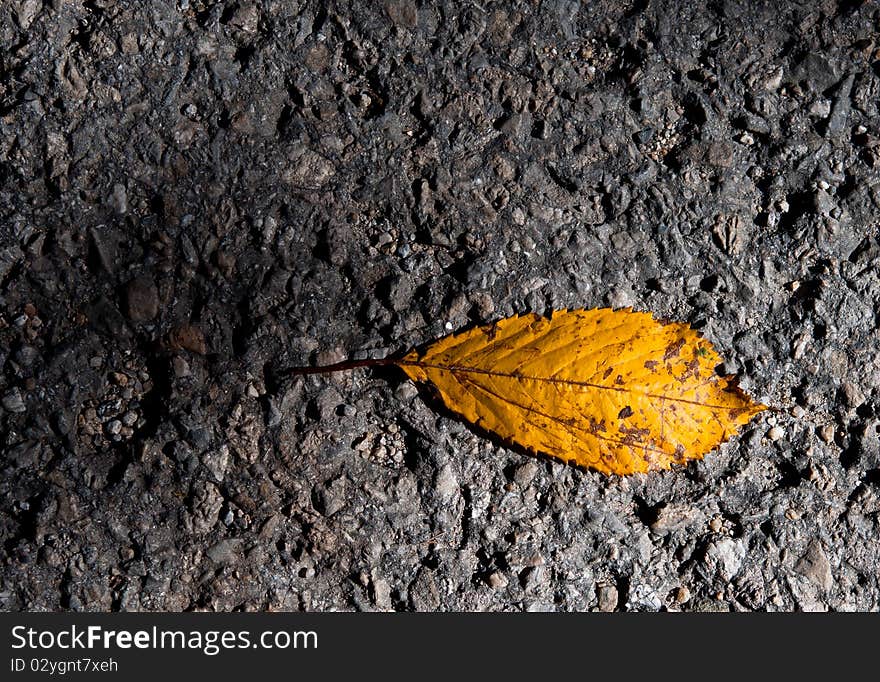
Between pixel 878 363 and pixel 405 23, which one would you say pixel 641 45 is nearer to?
pixel 405 23

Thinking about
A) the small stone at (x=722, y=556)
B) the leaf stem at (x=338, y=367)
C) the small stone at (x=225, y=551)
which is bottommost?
the small stone at (x=722, y=556)

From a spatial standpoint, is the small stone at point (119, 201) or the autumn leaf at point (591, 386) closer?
the autumn leaf at point (591, 386)

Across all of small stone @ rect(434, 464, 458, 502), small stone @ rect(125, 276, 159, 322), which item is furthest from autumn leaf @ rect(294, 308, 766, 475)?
small stone @ rect(125, 276, 159, 322)

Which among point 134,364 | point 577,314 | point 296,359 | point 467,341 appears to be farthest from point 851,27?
point 134,364

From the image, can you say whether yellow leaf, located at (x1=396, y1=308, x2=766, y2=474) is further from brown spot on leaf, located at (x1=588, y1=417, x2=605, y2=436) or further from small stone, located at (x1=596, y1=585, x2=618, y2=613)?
small stone, located at (x1=596, y1=585, x2=618, y2=613)

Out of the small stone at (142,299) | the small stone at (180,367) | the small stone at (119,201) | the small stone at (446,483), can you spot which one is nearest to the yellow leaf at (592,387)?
the small stone at (446,483)

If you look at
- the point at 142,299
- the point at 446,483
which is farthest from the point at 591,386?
the point at 142,299

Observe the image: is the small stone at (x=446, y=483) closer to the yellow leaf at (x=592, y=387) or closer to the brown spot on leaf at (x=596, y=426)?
the yellow leaf at (x=592, y=387)
